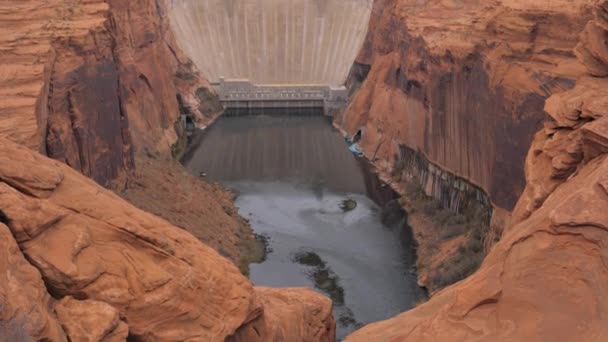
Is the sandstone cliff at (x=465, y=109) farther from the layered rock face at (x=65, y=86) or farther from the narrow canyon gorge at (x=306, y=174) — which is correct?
the layered rock face at (x=65, y=86)

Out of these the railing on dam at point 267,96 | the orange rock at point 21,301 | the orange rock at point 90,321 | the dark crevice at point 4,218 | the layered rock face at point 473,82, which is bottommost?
the railing on dam at point 267,96

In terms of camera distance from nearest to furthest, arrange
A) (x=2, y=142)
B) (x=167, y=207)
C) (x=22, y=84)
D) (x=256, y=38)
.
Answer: (x=2, y=142)
(x=22, y=84)
(x=167, y=207)
(x=256, y=38)

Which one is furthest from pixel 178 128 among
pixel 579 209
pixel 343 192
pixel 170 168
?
pixel 579 209

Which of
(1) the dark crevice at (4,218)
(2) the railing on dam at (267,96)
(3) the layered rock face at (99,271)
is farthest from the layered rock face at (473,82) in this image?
(1) the dark crevice at (4,218)

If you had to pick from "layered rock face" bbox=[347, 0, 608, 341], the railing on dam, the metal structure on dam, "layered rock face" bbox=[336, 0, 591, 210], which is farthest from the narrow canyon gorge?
the railing on dam

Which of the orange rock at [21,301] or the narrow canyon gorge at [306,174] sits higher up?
Answer: the orange rock at [21,301]

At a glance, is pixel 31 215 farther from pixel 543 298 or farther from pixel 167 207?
pixel 167 207

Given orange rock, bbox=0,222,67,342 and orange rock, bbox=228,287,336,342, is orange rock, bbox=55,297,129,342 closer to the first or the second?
orange rock, bbox=0,222,67,342

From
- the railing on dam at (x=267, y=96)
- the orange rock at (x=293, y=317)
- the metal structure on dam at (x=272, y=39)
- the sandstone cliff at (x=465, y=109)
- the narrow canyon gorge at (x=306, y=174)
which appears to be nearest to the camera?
the narrow canyon gorge at (x=306, y=174)

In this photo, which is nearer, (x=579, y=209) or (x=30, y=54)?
(x=579, y=209)
